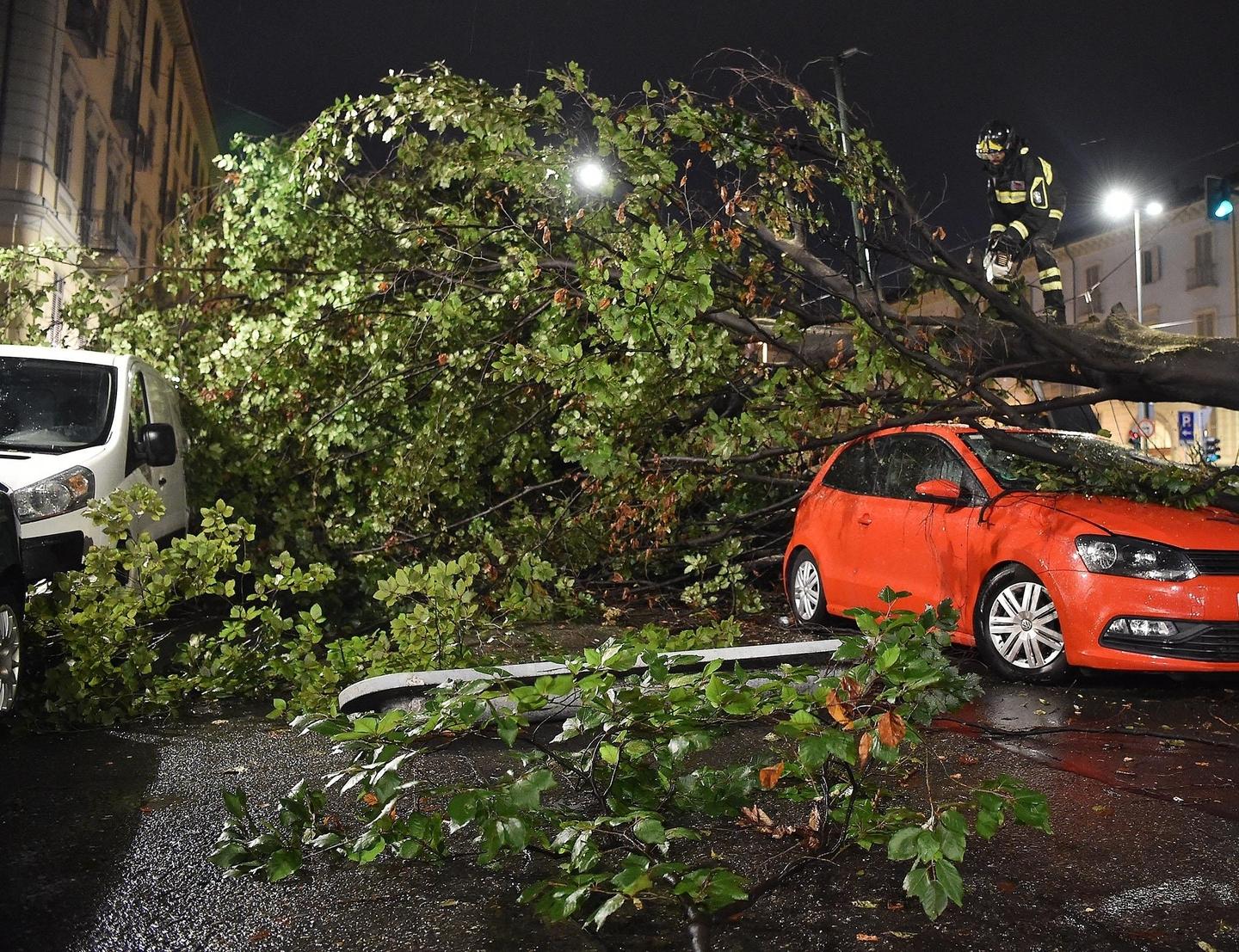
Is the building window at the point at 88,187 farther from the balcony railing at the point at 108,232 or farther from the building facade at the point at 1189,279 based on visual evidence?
the building facade at the point at 1189,279

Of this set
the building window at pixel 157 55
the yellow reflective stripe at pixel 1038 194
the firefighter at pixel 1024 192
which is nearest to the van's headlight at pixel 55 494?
the firefighter at pixel 1024 192

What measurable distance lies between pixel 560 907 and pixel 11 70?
79.6ft

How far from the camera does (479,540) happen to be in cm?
1059

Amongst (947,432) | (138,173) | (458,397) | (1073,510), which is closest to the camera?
(1073,510)

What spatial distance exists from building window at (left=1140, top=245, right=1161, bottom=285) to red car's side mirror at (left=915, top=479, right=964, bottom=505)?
53647 millimetres

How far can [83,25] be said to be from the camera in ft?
84.8

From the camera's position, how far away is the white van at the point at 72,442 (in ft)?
24.6

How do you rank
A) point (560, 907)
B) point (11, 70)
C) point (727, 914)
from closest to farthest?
point (560, 907)
point (727, 914)
point (11, 70)

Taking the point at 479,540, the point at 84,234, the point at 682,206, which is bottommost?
the point at 479,540

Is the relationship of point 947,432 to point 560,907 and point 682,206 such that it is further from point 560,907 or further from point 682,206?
point 560,907

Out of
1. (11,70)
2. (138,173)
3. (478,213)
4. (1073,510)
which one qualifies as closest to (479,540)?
(478,213)

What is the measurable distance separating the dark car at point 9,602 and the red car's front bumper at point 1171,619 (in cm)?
542

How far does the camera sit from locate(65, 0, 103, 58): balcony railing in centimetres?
2518

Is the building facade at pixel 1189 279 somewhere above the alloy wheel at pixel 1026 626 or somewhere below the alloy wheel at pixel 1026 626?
above
